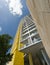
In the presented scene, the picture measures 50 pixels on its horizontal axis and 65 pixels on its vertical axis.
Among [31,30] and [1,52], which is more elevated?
[31,30]

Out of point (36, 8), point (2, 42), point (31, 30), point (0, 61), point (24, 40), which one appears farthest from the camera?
point (31, 30)

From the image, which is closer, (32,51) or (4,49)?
(4,49)

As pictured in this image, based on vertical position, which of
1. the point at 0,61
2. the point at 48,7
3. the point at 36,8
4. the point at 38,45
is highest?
the point at 38,45

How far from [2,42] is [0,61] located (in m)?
2.06

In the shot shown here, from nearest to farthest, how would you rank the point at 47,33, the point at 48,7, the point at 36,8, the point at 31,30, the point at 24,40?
the point at 48,7 → the point at 36,8 → the point at 47,33 → the point at 24,40 → the point at 31,30

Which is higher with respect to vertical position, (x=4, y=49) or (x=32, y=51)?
(x=32, y=51)

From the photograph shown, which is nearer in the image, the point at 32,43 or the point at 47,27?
the point at 47,27

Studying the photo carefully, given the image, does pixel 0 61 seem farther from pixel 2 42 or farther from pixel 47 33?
pixel 47 33

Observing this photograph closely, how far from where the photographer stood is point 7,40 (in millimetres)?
17406

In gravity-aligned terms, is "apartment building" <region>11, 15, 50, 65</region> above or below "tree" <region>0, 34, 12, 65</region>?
above

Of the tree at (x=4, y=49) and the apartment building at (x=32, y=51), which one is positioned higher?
the apartment building at (x=32, y=51)

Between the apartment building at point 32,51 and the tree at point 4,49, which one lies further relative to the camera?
the apartment building at point 32,51

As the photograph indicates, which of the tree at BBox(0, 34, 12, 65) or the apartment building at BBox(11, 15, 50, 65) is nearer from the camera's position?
the tree at BBox(0, 34, 12, 65)

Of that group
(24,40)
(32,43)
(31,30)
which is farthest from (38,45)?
(31,30)
